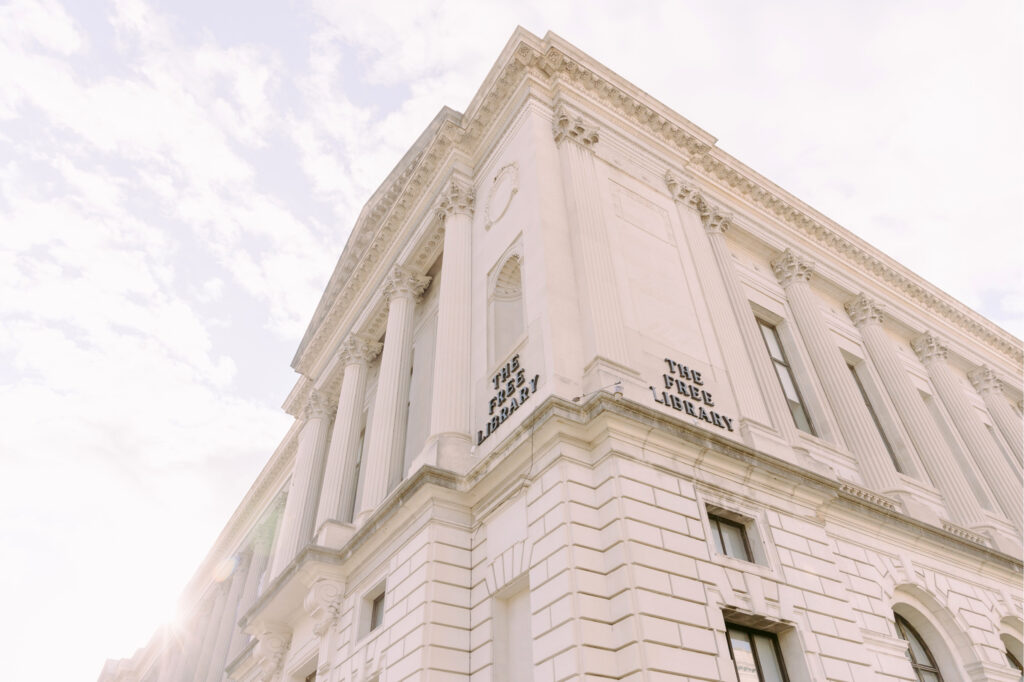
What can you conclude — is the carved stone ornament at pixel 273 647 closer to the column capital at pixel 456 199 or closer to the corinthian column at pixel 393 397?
the corinthian column at pixel 393 397

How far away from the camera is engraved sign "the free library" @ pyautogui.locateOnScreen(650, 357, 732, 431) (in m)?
17.6

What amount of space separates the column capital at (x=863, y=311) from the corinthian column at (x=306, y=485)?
78.7 ft

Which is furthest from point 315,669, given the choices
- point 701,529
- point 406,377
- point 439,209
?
point 439,209

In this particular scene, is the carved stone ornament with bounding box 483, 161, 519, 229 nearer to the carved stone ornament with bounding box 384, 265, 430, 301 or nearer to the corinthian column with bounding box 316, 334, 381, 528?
the carved stone ornament with bounding box 384, 265, 430, 301

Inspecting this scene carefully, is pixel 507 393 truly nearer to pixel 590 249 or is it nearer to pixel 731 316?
pixel 590 249

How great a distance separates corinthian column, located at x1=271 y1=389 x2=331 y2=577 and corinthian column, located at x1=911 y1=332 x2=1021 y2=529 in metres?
26.8

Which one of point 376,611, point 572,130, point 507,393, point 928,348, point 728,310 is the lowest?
point 376,611

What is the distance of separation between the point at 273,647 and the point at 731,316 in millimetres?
18191

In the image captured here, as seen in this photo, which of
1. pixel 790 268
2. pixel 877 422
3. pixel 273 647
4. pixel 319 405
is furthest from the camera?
pixel 319 405

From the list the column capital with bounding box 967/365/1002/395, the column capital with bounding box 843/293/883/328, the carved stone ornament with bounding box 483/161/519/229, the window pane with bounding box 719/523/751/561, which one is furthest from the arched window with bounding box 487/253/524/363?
the column capital with bounding box 967/365/1002/395

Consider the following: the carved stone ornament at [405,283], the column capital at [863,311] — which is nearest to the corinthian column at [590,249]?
the carved stone ornament at [405,283]

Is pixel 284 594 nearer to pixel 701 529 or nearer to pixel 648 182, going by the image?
pixel 701 529

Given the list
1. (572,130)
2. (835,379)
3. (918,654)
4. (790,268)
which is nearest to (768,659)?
(918,654)

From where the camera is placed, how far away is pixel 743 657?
14086 mm
